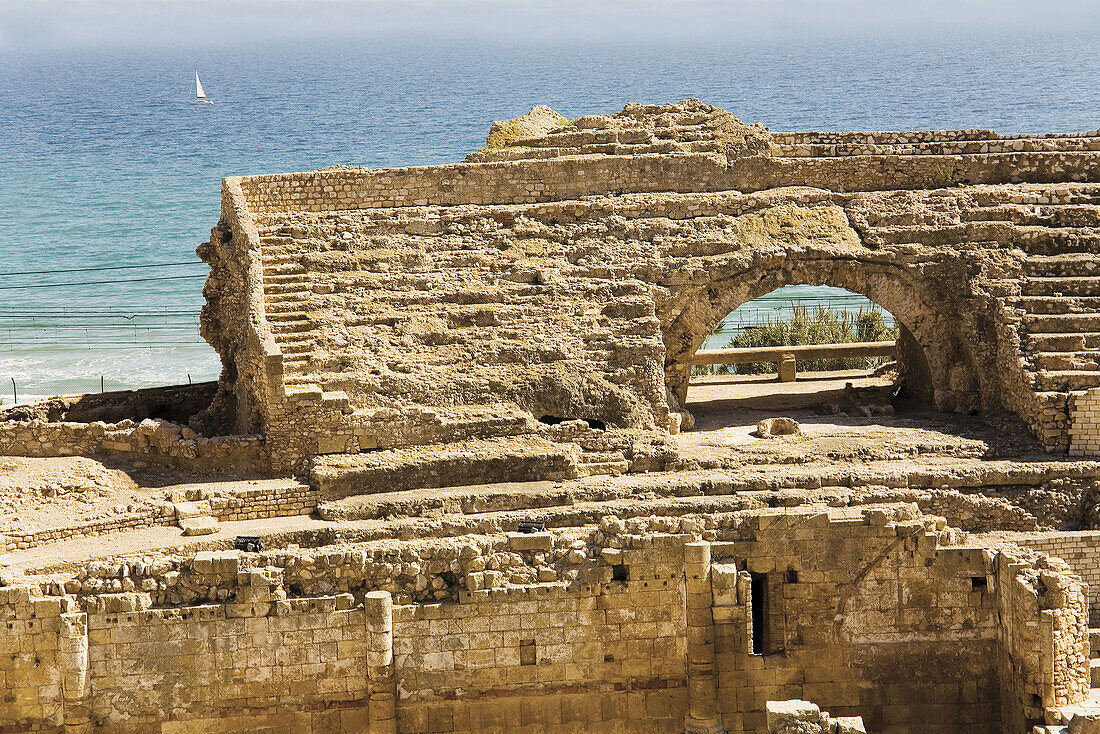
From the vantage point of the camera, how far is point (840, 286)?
27.0 metres

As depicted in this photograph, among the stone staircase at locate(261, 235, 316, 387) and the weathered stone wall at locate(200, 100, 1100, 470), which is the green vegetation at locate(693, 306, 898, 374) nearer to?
the weathered stone wall at locate(200, 100, 1100, 470)

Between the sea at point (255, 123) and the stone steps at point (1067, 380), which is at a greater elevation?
the sea at point (255, 123)

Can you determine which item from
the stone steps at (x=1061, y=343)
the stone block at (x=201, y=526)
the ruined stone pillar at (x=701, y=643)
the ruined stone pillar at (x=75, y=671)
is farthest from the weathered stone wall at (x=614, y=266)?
the ruined stone pillar at (x=75, y=671)

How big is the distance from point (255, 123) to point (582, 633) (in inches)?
3173

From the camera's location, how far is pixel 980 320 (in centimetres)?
2691

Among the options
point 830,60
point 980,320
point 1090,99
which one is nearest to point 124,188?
point 1090,99

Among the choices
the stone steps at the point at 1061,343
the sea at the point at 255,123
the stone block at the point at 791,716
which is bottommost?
the stone block at the point at 791,716

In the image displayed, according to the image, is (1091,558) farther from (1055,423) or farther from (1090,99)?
(1090,99)

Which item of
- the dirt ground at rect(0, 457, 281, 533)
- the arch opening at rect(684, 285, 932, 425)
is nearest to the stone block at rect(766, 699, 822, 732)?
the dirt ground at rect(0, 457, 281, 533)

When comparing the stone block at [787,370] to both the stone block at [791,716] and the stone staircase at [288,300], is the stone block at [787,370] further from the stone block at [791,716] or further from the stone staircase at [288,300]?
the stone block at [791,716]

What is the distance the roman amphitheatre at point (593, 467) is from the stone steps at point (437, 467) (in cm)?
5

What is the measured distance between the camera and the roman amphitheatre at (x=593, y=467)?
808 inches

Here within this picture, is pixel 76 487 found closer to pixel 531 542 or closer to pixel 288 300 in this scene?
pixel 288 300

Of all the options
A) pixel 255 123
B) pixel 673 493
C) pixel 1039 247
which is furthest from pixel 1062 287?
pixel 255 123
